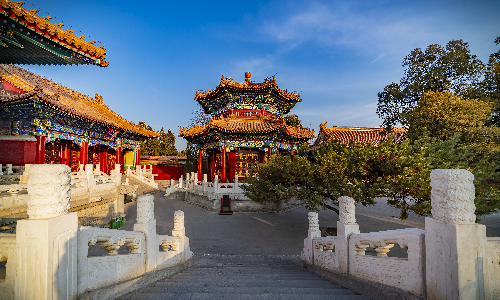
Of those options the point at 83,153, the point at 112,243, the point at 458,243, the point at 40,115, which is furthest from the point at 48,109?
the point at 458,243

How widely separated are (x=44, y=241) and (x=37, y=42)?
17.9ft

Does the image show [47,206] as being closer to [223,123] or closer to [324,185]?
[324,185]

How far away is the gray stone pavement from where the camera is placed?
295 inches

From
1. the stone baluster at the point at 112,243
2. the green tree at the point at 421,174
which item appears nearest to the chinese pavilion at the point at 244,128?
the green tree at the point at 421,174

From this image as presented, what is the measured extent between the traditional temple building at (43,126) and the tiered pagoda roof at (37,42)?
599 centimetres

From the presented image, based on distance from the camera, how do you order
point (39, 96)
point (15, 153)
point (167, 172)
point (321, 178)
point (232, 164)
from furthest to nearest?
point (167, 172)
point (232, 164)
point (15, 153)
point (39, 96)
point (321, 178)

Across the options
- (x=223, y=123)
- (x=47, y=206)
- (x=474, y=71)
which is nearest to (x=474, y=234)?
(x=47, y=206)

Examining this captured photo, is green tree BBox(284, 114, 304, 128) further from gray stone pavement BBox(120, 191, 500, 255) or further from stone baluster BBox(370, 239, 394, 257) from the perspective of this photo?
stone baluster BBox(370, 239, 394, 257)

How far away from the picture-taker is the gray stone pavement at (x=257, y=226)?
295 inches

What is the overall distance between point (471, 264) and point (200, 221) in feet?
31.8

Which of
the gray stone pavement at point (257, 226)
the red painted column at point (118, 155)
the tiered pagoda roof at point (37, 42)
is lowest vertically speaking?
the gray stone pavement at point (257, 226)

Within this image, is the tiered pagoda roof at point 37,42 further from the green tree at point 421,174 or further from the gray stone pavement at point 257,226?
the green tree at point 421,174

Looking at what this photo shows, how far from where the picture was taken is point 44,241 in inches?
76.9

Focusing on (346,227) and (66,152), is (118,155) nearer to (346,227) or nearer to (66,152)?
(66,152)
